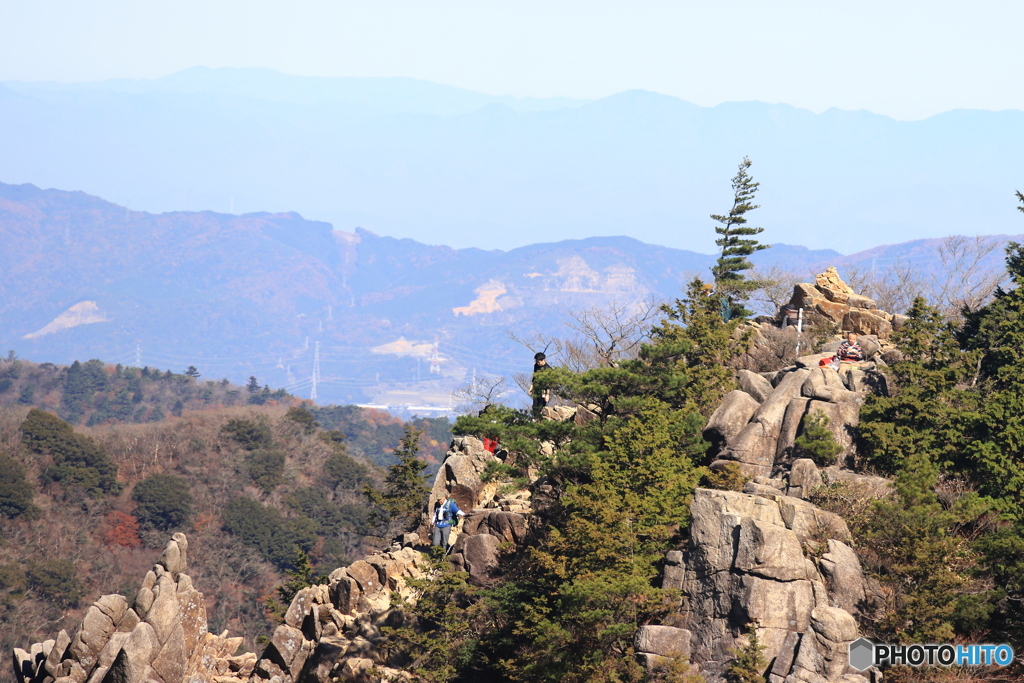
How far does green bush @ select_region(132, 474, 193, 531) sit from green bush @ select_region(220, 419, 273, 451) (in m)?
15.2

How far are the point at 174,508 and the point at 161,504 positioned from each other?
48.4 inches

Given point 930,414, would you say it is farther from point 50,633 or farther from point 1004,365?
point 50,633

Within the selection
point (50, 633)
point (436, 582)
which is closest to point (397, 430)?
point (50, 633)

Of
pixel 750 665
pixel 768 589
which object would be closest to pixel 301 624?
pixel 750 665

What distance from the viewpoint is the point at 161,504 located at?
324 feet

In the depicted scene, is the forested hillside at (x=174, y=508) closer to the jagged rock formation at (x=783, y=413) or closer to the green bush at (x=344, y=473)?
the green bush at (x=344, y=473)

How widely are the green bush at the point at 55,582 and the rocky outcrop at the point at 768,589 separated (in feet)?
213

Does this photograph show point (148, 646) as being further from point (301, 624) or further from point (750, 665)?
point (750, 665)

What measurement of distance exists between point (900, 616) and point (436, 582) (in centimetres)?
1228

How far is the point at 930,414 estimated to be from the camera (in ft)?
100

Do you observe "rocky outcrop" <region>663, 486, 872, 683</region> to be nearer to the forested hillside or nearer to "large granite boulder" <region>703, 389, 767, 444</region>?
"large granite boulder" <region>703, 389, 767, 444</region>

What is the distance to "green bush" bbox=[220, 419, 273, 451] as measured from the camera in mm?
116312

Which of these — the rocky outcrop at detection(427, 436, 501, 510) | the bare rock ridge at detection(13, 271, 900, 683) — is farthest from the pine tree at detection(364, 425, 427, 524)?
the rocky outcrop at detection(427, 436, 501, 510)

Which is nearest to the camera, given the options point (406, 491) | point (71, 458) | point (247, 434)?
point (406, 491)
